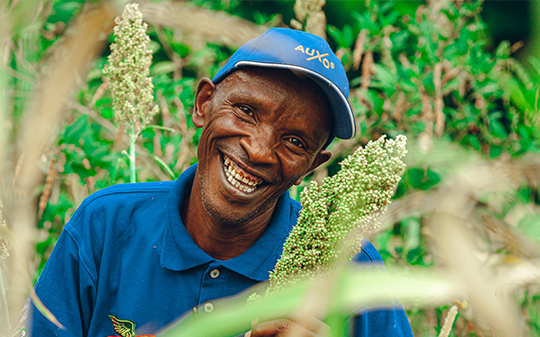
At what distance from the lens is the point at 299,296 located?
1.47 feet

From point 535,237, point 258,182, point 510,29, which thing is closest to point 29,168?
point 535,237

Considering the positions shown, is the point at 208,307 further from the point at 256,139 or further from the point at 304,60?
the point at 304,60

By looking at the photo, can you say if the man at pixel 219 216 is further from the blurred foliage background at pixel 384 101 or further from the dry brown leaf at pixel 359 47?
the dry brown leaf at pixel 359 47

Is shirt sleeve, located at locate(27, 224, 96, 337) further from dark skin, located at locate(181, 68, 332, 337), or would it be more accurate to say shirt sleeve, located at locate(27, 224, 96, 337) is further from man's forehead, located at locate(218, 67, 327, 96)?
man's forehead, located at locate(218, 67, 327, 96)

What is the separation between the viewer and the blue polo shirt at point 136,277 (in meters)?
1.95

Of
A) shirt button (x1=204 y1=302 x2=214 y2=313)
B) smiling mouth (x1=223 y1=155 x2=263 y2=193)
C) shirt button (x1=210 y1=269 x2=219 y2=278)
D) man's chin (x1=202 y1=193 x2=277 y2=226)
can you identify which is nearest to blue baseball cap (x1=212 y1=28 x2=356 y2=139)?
smiling mouth (x1=223 y1=155 x2=263 y2=193)

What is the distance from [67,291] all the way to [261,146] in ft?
3.27

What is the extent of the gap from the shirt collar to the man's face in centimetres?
20

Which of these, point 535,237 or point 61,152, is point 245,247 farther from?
point 535,237

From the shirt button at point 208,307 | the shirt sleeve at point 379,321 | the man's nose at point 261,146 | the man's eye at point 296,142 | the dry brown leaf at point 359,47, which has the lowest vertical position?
the shirt sleeve at point 379,321

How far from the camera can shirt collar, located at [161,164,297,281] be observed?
1993 millimetres

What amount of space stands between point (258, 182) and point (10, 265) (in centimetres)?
136

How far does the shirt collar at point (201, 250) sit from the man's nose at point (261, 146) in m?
0.44

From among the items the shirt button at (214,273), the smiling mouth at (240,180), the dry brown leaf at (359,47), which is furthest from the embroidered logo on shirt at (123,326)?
the dry brown leaf at (359,47)
